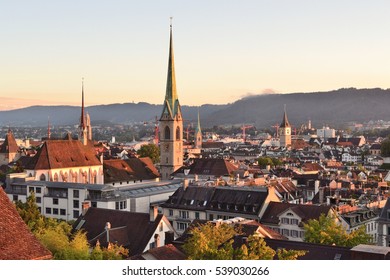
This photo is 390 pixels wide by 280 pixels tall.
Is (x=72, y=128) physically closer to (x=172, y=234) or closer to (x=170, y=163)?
(x=170, y=163)

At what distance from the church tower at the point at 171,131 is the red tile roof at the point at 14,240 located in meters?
64.2

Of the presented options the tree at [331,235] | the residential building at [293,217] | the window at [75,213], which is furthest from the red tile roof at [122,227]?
the window at [75,213]

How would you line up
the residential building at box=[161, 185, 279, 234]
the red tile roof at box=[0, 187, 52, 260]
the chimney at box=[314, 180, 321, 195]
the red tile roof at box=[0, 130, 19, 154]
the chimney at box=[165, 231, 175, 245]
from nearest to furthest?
the red tile roof at box=[0, 187, 52, 260] → the chimney at box=[165, 231, 175, 245] → the residential building at box=[161, 185, 279, 234] → the chimney at box=[314, 180, 321, 195] → the red tile roof at box=[0, 130, 19, 154]

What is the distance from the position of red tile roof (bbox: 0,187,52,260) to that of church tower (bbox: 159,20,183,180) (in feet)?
211

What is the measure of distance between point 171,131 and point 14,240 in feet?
220

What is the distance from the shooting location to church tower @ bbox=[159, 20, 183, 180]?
76688 mm

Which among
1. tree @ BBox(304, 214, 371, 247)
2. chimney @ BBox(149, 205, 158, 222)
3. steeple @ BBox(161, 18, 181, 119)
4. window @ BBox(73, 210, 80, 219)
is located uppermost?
steeple @ BBox(161, 18, 181, 119)

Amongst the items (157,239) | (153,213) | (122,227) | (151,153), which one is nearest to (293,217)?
(153,213)

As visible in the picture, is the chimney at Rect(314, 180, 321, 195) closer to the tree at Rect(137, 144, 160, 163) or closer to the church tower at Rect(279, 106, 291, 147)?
the tree at Rect(137, 144, 160, 163)

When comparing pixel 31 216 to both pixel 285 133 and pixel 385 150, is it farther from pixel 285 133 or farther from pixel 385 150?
pixel 285 133

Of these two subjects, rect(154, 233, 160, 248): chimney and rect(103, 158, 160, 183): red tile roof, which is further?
rect(103, 158, 160, 183): red tile roof

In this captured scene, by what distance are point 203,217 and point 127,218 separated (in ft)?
41.2

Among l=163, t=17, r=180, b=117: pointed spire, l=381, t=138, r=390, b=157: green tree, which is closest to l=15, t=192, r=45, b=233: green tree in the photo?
l=163, t=17, r=180, b=117: pointed spire

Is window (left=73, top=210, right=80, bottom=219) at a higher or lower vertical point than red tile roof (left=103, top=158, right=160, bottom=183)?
lower
